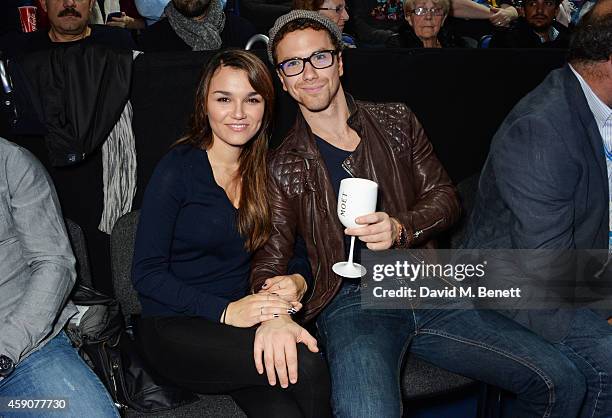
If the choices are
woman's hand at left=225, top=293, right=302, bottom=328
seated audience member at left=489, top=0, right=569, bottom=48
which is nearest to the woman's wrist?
woman's hand at left=225, top=293, right=302, bottom=328

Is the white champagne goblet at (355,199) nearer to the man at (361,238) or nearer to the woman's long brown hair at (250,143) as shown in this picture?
the man at (361,238)

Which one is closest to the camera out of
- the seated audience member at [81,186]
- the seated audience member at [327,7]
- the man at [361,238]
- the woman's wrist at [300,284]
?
the man at [361,238]

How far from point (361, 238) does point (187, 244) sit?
46 cm

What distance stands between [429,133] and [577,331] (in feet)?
3.93

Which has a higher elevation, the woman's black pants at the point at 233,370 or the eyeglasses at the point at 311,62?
the eyeglasses at the point at 311,62

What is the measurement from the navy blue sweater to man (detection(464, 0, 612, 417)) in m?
0.73

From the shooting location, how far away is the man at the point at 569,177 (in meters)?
1.71

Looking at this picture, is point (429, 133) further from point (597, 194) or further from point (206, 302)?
point (206, 302)

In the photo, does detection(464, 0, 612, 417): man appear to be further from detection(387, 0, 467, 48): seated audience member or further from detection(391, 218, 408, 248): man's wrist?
detection(387, 0, 467, 48): seated audience member

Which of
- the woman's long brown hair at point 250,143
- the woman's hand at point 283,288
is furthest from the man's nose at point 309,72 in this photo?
the woman's hand at point 283,288

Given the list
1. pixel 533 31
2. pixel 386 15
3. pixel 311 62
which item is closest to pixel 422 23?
pixel 533 31

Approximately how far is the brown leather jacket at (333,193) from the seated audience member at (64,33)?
1.34 metres

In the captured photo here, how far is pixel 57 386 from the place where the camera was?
64.5 inches

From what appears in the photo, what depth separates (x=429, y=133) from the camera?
9.18 ft
